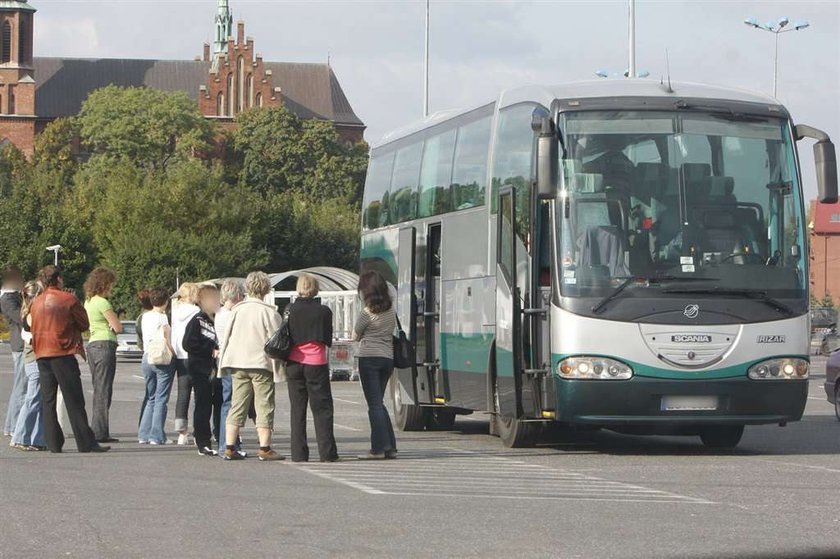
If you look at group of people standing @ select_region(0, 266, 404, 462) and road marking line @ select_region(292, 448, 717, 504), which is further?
group of people standing @ select_region(0, 266, 404, 462)

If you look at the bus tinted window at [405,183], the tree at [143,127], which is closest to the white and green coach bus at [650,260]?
the bus tinted window at [405,183]

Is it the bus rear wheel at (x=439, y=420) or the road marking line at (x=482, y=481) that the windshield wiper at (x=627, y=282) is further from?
the bus rear wheel at (x=439, y=420)

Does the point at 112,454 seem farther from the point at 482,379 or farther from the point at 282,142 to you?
the point at 282,142

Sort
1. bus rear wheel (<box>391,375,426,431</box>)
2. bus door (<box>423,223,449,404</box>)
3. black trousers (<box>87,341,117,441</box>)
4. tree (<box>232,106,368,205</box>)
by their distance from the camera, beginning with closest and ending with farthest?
A: 1. black trousers (<box>87,341,117,441</box>)
2. bus door (<box>423,223,449,404</box>)
3. bus rear wheel (<box>391,375,426,431</box>)
4. tree (<box>232,106,368,205</box>)

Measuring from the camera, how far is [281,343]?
1542cm

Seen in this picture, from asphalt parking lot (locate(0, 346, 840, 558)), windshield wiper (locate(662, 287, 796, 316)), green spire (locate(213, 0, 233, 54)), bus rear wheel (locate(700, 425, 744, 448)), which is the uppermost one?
green spire (locate(213, 0, 233, 54))

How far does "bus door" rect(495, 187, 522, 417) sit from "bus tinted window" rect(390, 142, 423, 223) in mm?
3284

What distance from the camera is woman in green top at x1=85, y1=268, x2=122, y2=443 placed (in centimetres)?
1769

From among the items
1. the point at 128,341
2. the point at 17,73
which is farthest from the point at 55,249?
the point at 17,73

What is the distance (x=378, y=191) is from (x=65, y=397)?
7.14 m

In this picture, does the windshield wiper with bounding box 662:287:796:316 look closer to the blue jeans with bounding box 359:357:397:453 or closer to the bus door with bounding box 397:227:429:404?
the blue jeans with bounding box 359:357:397:453

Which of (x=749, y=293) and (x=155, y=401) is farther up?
(x=749, y=293)

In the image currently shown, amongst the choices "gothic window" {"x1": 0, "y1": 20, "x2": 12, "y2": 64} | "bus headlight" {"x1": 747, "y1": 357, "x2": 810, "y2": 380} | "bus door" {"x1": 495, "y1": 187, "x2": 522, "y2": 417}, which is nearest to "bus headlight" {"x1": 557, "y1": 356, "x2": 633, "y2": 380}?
"bus door" {"x1": 495, "y1": 187, "x2": 522, "y2": 417}

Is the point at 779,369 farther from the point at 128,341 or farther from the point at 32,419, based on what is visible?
the point at 128,341
